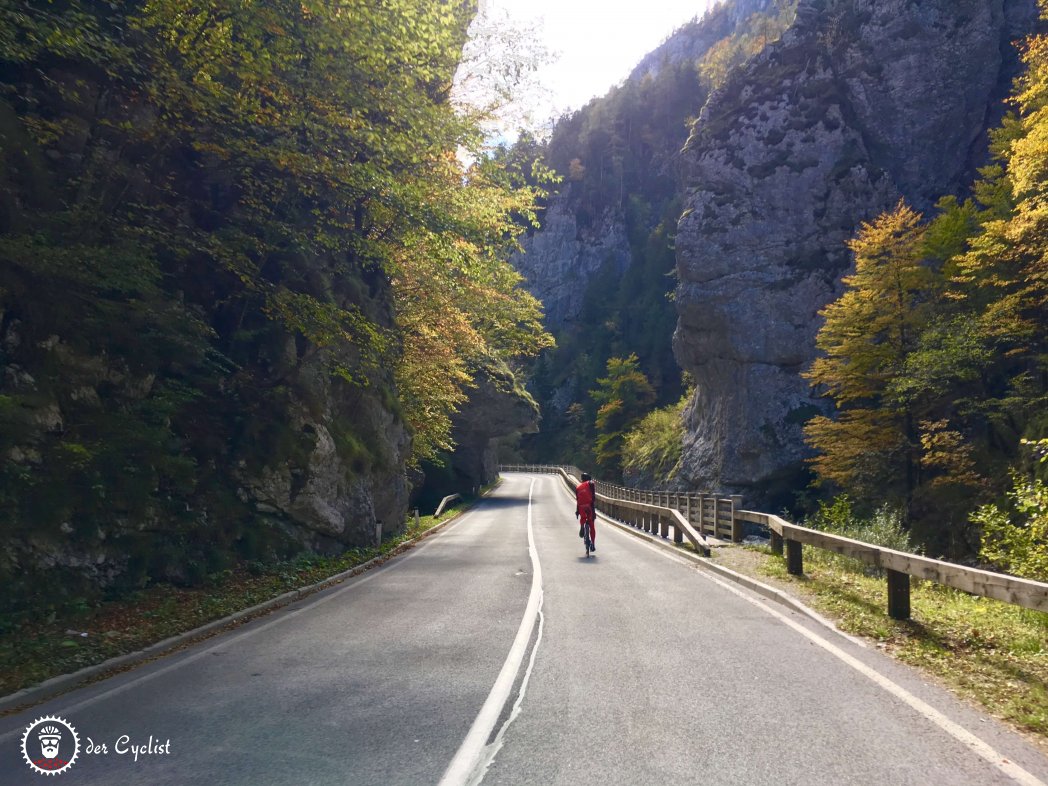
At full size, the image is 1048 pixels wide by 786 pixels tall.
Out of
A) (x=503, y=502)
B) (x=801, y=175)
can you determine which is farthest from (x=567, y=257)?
(x=503, y=502)

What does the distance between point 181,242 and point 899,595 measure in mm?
12648

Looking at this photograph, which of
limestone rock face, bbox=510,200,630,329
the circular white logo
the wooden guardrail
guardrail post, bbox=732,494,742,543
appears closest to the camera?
the circular white logo

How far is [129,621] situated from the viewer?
763 cm

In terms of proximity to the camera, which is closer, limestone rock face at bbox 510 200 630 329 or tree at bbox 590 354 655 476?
tree at bbox 590 354 655 476

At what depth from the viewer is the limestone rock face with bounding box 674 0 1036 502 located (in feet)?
121

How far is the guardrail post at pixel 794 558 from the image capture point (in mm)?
10693

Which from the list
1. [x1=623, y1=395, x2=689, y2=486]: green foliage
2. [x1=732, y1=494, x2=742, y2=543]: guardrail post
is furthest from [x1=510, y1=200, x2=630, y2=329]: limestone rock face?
[x1=732, y1=494, x2=742, y2=543]: guardrail post

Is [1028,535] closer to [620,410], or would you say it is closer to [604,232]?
[620,410]

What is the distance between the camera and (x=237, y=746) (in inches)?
163

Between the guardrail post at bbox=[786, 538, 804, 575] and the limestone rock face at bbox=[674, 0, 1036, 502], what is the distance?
2759cm

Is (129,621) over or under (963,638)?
under

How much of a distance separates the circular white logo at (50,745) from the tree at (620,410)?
197 feet

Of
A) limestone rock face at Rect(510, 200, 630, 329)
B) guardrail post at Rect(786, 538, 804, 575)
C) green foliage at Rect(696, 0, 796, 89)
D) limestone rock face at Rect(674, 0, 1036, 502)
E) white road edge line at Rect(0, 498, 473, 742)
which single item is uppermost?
green foliage at Rect(696, 0, 796, 89)

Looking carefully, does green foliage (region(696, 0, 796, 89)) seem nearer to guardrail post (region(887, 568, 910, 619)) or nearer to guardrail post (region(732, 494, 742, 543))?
guardrail post (region(732, 494, 742, 543))
